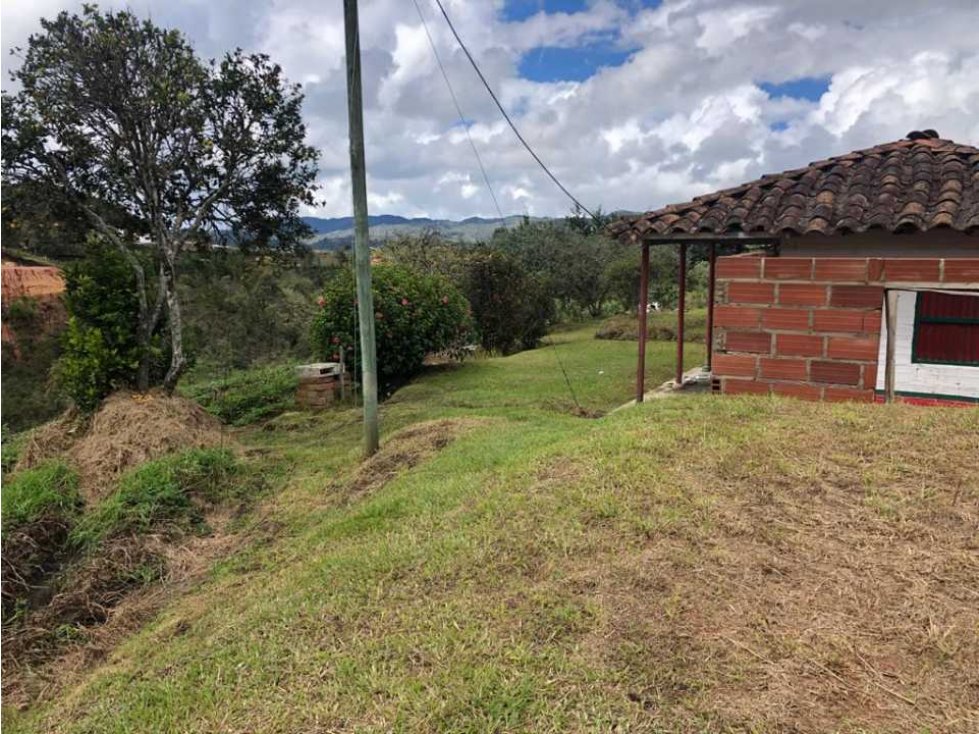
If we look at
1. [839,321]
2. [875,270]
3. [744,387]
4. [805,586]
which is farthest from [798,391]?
[805,586]

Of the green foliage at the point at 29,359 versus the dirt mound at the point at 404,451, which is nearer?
the dirt mound at the point at 404,451

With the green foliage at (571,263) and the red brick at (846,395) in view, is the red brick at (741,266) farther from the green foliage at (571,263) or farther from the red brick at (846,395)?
the green foliage at (571,263)

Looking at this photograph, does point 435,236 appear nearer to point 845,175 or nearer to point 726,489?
point 845,175

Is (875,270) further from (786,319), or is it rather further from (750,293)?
(750,293)

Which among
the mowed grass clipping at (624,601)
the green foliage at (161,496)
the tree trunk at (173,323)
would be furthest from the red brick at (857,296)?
the tree trunk at (173,323)


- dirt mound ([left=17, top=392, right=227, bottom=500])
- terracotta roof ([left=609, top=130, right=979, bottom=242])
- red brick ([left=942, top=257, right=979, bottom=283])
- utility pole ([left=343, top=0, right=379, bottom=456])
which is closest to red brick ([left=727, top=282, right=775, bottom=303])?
red brick ([left=942, top=257, right=979, bottom=283])

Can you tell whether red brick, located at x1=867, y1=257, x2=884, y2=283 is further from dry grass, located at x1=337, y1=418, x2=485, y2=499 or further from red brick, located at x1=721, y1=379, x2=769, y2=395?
dry grass, located at x1=337, y1=418, x2=485, y2=499

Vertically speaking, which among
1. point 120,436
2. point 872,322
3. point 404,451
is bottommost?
point 120,436

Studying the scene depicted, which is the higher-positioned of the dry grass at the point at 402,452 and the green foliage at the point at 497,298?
the green foliage at the point at 497,298

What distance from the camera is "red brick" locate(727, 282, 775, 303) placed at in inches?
255

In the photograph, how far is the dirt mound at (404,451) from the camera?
6.92 m

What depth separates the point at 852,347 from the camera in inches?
243

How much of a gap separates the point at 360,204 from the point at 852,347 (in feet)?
17.1

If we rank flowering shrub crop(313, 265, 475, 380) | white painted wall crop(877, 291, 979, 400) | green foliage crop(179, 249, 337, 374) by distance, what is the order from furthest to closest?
green foliage crop(179, 249, 337, 374) → flowering shrub crop(313, 265, 475, 380) → white painted wall crop(877, 291, 979, 400)
